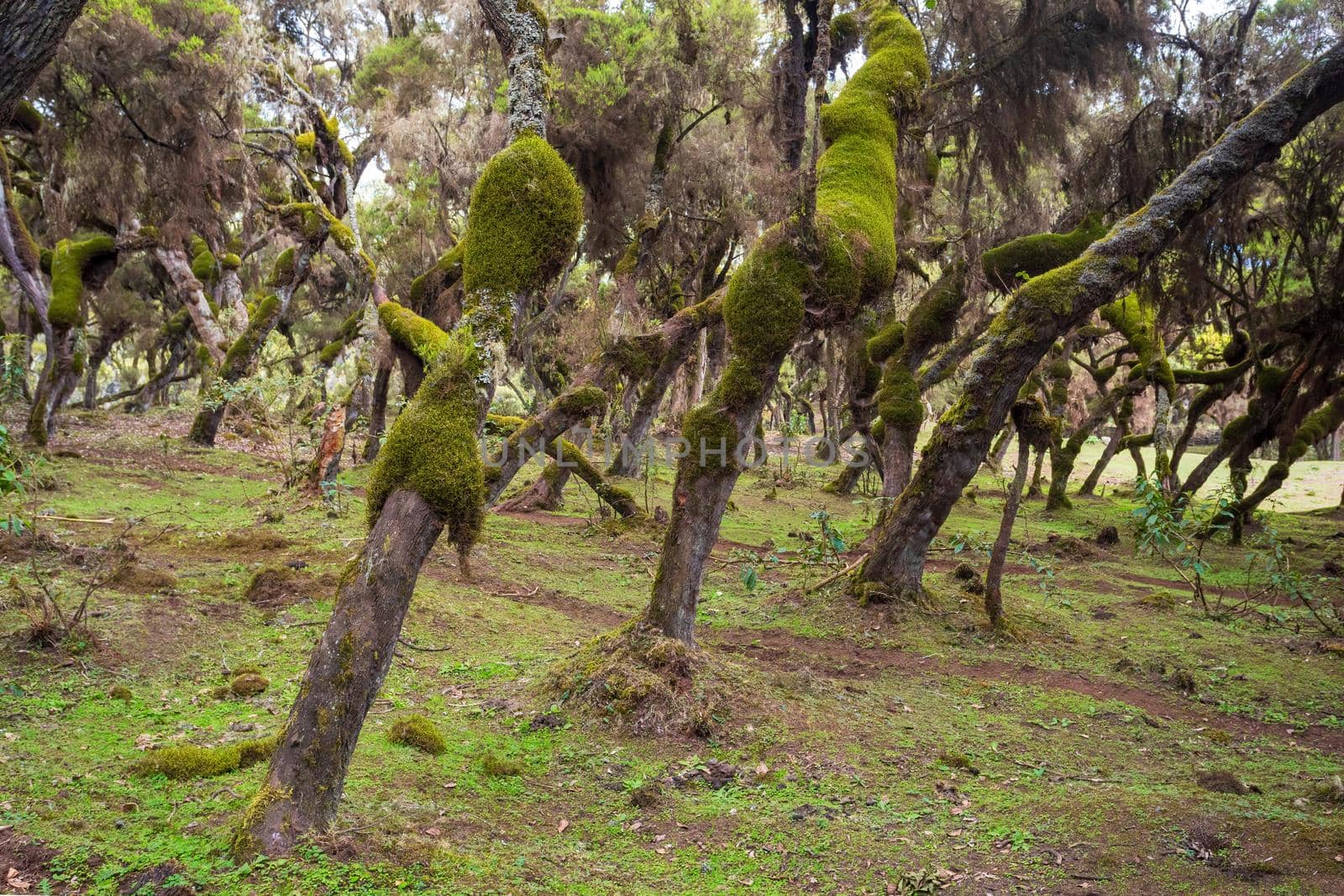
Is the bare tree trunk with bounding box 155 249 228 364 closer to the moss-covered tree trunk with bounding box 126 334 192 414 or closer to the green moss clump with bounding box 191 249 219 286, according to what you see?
the green moss clump with bounding box 191 249 219 286

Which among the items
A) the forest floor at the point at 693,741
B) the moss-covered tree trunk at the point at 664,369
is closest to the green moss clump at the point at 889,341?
the moss-covered tree trunk at the point at 664,369

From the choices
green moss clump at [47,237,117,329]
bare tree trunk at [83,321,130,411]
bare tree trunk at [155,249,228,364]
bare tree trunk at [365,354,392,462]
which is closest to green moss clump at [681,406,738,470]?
bare tree trunk at [365,354,392,462]

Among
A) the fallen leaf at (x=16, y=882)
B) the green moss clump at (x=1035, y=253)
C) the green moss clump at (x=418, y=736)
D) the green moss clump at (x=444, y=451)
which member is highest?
the green moss clump at (x=1035, y=253)

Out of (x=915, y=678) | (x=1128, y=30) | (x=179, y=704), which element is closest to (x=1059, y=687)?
(x=915, y=678)

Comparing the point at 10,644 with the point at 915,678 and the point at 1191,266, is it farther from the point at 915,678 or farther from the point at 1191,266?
the point at 1191,266

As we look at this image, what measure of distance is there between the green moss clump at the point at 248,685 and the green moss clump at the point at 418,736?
1023 millimetres

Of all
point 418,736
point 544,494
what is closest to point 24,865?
point 418,736

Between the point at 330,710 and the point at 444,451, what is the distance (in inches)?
A: 44.1

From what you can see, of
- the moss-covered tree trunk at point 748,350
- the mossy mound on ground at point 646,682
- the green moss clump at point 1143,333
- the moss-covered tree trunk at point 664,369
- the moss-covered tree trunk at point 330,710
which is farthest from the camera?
the green moss clump at point 1143,333

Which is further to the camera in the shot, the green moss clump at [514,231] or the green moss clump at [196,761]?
the green moss clump at [196,761]

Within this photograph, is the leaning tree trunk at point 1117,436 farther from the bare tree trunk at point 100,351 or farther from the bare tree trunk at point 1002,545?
the bare tree trunk at point 100,351

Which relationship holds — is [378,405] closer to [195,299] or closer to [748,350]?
[195,299]

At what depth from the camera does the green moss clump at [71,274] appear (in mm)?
12969

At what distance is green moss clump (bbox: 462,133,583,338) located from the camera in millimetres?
4129
